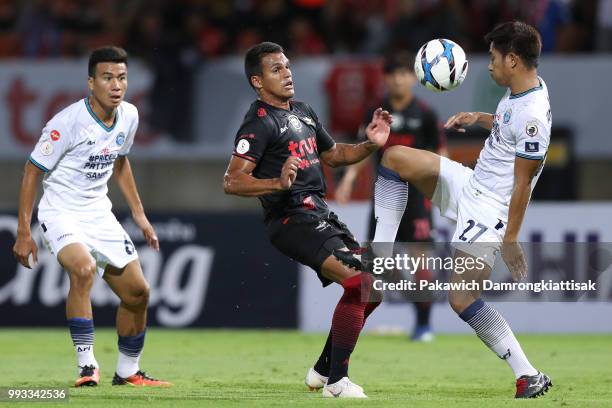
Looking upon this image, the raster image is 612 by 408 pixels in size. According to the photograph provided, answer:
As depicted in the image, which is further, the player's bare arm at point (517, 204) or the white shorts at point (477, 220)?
the white shorts at point (477, 220)

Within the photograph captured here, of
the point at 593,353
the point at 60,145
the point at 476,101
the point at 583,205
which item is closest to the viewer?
the point at 60,145

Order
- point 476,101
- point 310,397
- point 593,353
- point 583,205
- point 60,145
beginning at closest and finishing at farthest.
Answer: point 310,397 → point 60,145 → point 593,353 → point 583,205 → point 476,101

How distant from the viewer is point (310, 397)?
7949mm

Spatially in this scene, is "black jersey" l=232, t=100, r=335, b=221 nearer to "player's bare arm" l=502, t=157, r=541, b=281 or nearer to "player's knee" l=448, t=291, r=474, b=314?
"player's knee" l=448, t=291, r=474, b=314

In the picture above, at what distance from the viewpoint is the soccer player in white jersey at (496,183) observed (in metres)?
7.81

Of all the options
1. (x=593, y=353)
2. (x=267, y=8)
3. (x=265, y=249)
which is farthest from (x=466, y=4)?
(x=593, y=353)

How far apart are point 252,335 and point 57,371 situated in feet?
12.5

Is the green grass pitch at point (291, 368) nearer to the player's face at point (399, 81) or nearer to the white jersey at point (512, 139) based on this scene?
the white jersey at point (512, 139)

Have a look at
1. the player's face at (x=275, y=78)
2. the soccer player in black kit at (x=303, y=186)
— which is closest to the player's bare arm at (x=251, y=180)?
the soccer player in black kit at (x=303, y=186)

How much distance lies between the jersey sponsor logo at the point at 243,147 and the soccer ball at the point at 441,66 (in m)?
1.38

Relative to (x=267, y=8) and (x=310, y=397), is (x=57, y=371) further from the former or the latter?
(x=267, y=8)

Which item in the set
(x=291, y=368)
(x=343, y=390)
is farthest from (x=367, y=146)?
(x=291, y=368)

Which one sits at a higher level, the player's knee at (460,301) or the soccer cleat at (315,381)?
the player's knee at (460,301)

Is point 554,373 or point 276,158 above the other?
point 276,158
